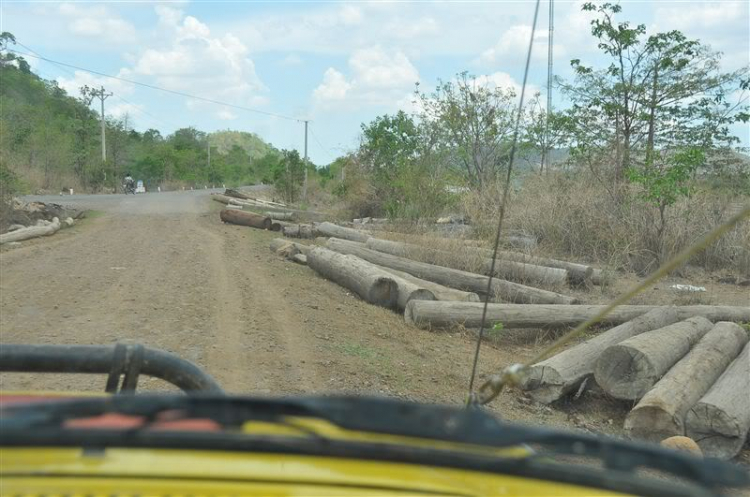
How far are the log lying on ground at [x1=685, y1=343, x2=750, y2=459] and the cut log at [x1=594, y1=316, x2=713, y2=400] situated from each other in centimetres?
75

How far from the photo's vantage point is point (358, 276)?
38.1ft

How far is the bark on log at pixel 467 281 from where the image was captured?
1112 cm

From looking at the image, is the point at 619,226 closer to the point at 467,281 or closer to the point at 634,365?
the point at 467,281

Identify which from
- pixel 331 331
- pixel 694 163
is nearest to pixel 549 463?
pixel 331 331

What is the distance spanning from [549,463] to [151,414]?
76 centimetres

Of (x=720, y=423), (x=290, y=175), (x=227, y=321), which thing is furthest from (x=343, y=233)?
(x=290, y=175)

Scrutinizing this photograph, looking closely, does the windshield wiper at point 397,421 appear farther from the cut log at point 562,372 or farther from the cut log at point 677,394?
the cut log at point 562,372

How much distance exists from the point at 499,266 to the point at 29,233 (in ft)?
32.6

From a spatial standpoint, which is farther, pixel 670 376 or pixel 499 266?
pixel 499 266

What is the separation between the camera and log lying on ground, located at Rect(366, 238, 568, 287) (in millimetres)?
12219

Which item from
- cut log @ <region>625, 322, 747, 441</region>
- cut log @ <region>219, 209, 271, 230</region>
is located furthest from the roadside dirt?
cut log @ <region>219, 209, 271, 230</region>

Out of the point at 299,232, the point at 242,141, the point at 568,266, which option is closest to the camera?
the point at 568,266

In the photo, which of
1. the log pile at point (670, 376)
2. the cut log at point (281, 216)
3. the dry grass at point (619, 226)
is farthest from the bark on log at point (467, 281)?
the cut log at point (281, 216)

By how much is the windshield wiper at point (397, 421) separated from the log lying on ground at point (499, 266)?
1014 cm
